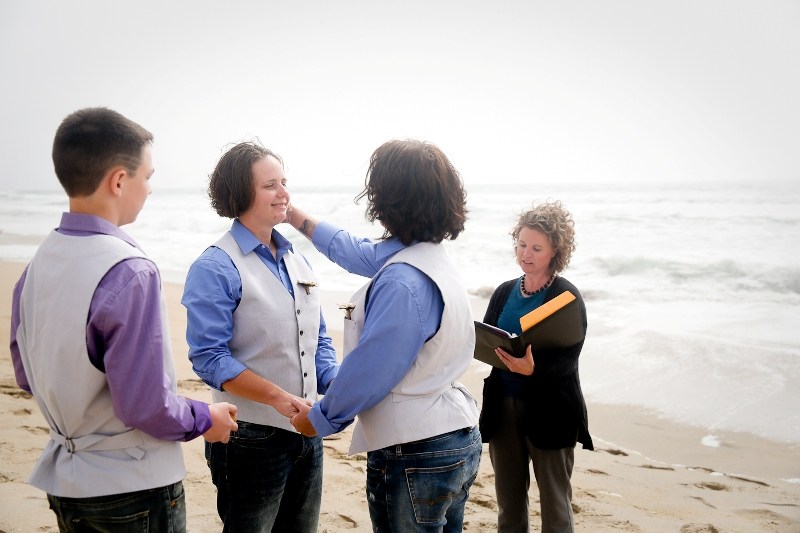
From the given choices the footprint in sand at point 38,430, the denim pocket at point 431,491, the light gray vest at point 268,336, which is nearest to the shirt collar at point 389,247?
the light gray vest at point 268,336

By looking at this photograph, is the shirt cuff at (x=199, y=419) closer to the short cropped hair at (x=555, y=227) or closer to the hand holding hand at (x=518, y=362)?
the hand holding hand at (x=518, y=362)

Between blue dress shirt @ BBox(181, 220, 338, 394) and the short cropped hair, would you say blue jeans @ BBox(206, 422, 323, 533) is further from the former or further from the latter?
the short cropped hair

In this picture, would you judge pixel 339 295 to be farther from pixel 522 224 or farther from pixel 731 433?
pixel 522 224

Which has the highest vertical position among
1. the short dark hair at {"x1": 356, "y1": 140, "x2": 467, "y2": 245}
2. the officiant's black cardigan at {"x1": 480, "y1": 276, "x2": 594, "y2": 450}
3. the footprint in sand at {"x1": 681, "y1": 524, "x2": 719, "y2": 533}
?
the short dark hair at {"x1": 356, "y1": 140, "x2": 467, "y2": 245}

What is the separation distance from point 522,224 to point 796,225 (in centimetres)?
1907

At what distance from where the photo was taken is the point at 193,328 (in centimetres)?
224

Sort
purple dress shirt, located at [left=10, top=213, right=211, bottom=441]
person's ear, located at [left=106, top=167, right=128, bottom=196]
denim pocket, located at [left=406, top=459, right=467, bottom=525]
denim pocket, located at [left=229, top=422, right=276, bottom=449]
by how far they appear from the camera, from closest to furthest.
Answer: purple dress shirt, located at [left=10, top=213, right=211, bottom=441] → person's ear, located at [left=106, top=167, right=128, bottom=196] → denim pocket, located at [left=406, top=459, right=467, bottom=525] → denim pocket, located at [left=229, top=422, right=276, bottom=449]

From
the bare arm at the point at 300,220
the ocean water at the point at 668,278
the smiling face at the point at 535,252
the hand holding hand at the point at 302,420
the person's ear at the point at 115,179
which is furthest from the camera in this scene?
the ocean water at the point at 668,278

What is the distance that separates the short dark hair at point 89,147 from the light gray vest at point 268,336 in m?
0.63

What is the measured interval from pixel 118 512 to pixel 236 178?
1.18 metres

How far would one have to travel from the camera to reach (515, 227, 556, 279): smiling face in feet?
10.8

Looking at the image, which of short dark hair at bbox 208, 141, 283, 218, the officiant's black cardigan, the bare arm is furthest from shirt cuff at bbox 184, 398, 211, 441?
the officiant's black cardigan

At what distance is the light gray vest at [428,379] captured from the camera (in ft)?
6.86

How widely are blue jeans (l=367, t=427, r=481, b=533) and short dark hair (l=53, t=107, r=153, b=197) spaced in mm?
1125
